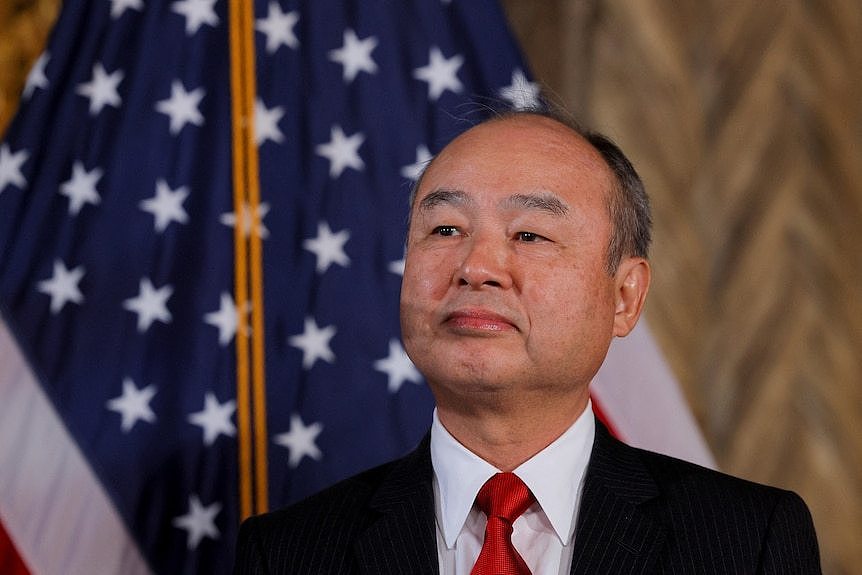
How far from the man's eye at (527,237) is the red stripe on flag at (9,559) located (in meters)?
1.17

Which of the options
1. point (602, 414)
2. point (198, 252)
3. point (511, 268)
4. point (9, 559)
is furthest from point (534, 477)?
point (9, 559)

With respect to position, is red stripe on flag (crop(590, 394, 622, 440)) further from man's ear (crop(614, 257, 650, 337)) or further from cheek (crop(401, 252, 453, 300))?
cheek (crop(401, 252, 453, 300))

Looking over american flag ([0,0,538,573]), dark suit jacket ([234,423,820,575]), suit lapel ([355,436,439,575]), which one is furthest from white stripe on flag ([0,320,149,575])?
suit lapel ([355,436,439,575])

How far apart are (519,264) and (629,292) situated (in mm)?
264

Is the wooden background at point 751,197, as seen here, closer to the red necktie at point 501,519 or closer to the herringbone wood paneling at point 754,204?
the herringbone wood paneling at point 754,204

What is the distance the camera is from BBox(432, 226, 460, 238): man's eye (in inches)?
67.0

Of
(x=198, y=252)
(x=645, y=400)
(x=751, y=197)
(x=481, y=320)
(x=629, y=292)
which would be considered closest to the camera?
(x=481, y=320)

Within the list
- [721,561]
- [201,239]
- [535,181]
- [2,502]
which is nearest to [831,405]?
[721,561]

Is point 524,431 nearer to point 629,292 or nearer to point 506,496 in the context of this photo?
point 506,496

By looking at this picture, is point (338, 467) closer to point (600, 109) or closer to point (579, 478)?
point (579, 478)

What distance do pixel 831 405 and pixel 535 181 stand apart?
1.23m

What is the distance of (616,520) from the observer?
64.7 inches

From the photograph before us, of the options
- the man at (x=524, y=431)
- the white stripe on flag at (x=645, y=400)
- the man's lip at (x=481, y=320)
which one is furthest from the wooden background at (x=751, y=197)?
the man's lip at (x=481, y=320)

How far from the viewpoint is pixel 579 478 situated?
1.72m
